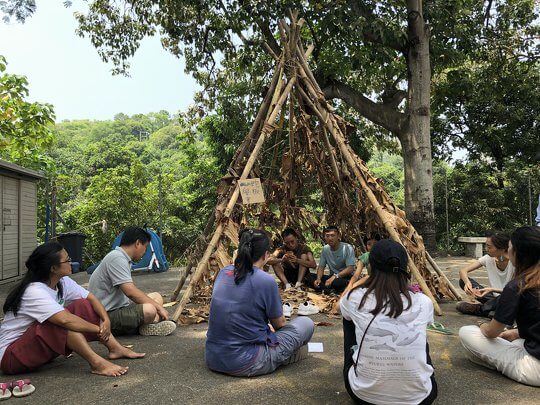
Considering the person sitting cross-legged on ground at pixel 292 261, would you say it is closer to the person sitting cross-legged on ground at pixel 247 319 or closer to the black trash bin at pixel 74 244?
the person sitting cross-legged on ground at pixel 247 319

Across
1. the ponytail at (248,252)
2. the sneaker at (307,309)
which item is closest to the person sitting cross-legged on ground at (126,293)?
the ponytail at (248,252)

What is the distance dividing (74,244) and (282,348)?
905 cm

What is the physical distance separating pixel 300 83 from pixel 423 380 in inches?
199

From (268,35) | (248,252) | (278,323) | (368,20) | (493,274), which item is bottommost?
(278,323)

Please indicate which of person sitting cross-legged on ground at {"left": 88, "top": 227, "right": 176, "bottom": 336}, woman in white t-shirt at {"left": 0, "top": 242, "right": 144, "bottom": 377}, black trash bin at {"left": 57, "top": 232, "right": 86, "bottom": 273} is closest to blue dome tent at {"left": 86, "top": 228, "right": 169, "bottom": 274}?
Result: black trash bin at {"left": 57, "top": 232, "right": 86, "bottom": 273}

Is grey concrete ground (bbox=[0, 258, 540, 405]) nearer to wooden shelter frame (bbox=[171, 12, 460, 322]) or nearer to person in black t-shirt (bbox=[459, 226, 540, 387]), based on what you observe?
person in black t-shirt (bbox=[459, 226, 540, 387])

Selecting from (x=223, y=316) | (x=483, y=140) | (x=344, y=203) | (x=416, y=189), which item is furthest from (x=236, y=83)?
(x=223, y=316)

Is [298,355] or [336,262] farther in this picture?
[336,262]

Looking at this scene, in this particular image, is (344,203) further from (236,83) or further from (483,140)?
(483,140)

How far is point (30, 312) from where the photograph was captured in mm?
3240

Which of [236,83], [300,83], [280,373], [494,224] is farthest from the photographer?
[494,224]

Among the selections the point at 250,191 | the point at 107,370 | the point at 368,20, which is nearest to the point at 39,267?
the point at 107,370

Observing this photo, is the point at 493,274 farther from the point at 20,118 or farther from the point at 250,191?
the point at 20,118

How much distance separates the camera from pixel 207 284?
5734 millimetres
